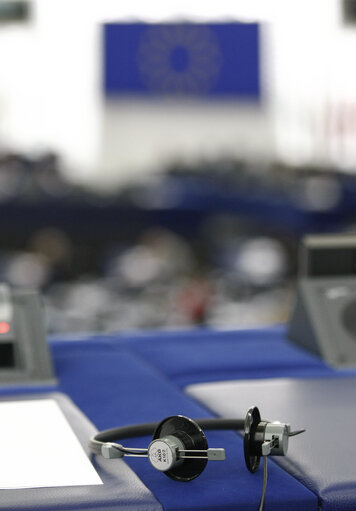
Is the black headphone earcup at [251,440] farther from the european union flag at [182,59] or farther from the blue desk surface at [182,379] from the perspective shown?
the european union flag at [182,59]

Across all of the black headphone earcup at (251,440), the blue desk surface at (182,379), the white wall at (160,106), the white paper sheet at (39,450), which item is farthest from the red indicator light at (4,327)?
the white wall at (160,106)

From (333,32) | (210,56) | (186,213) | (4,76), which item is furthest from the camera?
(333,32)

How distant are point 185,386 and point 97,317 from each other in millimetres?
2685

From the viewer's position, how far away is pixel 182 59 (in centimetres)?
555

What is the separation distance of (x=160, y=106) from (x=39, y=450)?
19.1 feet

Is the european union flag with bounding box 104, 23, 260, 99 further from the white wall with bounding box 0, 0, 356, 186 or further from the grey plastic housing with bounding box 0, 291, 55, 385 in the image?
the grey plastic housing with bounding box 0, 291, 55, 385

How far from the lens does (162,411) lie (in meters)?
1.15

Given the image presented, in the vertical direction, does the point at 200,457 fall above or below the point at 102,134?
below

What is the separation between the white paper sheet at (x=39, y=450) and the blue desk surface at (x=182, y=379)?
6 cm

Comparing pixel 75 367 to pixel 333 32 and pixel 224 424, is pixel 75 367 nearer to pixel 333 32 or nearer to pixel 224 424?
pixel 224 424

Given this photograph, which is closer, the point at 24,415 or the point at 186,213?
the point at 24,415

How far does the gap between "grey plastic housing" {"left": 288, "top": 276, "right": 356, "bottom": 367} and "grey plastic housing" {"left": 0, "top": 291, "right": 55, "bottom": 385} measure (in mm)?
500

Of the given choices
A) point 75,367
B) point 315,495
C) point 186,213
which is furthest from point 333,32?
point 315,495

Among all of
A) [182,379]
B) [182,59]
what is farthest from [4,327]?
[182,59]
